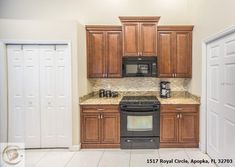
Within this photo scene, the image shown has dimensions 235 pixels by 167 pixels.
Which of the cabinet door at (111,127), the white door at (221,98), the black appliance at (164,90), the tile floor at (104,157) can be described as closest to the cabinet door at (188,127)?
the tile floor at (104,157)

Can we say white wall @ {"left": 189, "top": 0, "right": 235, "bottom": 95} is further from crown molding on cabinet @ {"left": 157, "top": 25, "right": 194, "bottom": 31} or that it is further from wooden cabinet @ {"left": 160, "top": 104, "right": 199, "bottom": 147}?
wooden cabinet @ {"left": 160, "top": 104, "right": 199, "bottom": 147}

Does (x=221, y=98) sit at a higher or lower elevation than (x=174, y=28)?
lower

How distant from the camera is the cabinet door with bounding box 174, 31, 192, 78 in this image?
15.1 feet

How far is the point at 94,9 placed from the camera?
489 cm

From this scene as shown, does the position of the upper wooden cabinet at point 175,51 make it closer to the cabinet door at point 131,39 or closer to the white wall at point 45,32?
the cabinet door at point 131,39

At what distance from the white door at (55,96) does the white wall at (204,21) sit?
2.61 metres

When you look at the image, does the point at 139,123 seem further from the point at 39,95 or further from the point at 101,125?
the point at 39,95

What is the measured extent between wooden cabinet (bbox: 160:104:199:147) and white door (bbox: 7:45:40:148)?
2.53m

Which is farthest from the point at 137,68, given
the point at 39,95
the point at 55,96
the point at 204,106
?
the point at 39,95

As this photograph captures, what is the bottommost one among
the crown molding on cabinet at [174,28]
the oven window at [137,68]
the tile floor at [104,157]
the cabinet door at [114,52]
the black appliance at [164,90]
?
the tile floor at [104,157]

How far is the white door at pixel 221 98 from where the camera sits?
2924mm

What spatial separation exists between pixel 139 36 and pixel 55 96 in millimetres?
2137

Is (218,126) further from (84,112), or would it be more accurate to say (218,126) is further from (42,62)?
(42,62)

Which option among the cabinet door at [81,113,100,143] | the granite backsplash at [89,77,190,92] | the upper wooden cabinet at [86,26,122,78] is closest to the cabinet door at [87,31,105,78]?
the upper wooden cabinet at [86,26,122,78]
